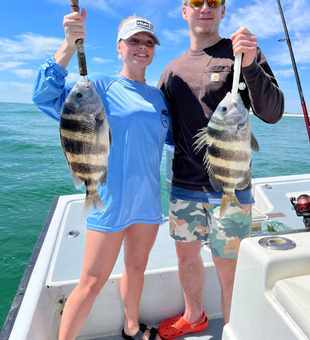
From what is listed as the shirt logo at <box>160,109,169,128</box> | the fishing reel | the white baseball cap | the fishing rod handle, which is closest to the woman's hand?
A: the fishing rod handle

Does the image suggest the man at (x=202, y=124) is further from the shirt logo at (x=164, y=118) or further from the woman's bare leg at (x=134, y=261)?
the woman's bare leg at (x=134, y=261)

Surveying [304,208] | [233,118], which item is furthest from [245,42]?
[304,208]

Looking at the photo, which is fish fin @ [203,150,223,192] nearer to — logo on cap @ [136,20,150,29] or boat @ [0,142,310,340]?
boat @ [0,142,310,340]

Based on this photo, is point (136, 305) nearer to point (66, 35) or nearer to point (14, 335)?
point (14, 335)

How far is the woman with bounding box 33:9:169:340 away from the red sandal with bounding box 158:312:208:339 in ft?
2.78

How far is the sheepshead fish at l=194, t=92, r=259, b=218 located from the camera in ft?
5.44

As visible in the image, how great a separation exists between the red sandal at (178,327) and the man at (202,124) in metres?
0.41

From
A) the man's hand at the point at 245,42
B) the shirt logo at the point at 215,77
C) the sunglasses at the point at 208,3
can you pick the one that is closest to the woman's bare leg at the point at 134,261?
the shirt logo at the point at 215,77

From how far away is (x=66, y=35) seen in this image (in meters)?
1.54

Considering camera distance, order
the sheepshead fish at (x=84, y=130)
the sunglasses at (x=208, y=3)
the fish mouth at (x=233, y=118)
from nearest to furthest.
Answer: the sheepshead fish at (x=84, y=130) → the fish mouth at (x=233, y=118) → the sunglasses at (x=208, y=3)

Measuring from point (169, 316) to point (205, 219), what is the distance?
108 cm

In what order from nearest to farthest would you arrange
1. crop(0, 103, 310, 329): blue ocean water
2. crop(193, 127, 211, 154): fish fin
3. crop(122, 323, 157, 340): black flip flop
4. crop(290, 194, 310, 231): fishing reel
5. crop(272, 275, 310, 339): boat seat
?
crop(272, 275, 310, 339): boat seat → crop(193, 127, 211, 154): fish fin → crop(122, 323, 157, 340): black flip flop → crop(290, 194, 310, 231): fishing reel → crop(0, 103, 310, 329): blue ocean water

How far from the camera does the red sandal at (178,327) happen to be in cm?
241

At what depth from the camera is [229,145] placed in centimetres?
170
